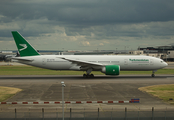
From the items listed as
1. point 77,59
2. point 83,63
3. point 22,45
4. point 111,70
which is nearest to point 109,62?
point 111,70

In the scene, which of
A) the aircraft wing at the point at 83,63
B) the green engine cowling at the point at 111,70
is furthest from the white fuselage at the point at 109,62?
the green engine cowling at the point at 111,70

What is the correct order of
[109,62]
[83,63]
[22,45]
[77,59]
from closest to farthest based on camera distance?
[83,63] → [109,62] → [22,45] → [77,59]

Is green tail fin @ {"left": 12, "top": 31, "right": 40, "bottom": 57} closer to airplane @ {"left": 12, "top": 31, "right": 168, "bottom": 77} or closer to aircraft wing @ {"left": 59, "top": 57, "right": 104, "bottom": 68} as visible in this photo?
airplane @ {"left": 12, "top": 31, "right": 168, "bottom": 77}

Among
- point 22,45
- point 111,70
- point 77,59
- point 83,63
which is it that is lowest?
point 111,70

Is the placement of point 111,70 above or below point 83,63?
below

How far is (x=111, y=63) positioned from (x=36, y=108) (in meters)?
23.4

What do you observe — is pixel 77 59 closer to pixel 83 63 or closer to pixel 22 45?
pixel 83 63

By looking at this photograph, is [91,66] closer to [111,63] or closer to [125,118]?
[111,63]

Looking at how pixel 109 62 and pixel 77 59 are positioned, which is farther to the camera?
pixel 77 59

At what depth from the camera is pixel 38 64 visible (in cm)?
3838

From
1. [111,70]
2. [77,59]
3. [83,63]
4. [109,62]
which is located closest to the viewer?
[111,70]

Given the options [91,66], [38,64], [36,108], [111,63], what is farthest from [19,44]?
[36,108]

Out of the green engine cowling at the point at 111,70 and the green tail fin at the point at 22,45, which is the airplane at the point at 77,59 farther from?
the green engine cowling at the point at 111,70

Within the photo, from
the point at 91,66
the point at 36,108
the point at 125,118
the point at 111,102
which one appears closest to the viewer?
the point at 125,118
